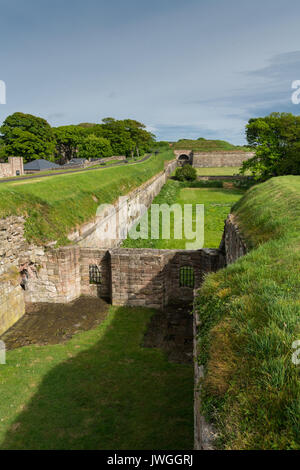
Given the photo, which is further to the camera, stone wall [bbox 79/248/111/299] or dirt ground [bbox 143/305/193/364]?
stone wall [bbox 79/248/111/299]

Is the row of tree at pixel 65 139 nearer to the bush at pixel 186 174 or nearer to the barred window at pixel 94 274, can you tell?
the bush at pixel 186 174

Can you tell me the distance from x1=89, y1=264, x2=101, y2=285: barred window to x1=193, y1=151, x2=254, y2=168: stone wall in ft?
261

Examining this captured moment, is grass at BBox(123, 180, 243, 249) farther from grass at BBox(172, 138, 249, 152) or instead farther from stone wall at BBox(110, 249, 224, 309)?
grass at BBox(172, 138, 249, 152)

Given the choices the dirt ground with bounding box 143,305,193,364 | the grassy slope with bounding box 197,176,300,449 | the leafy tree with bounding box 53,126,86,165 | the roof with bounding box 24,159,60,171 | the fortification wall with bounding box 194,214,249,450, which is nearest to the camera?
the grassy slope with bounding box 197,176,300,449

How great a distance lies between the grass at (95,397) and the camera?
7199 millimetres

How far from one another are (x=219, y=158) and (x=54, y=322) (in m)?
83.2

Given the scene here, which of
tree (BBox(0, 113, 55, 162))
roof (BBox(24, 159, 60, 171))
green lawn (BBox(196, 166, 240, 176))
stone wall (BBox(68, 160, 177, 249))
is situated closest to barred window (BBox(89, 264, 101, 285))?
stone wall (BBox(68, 160, 177, 249))

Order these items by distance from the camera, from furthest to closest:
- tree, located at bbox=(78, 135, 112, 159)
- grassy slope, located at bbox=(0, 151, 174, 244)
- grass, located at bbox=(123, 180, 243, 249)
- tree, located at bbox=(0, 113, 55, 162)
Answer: tree, located at bbox=(78, 135, 112, 159)
tree, located at bbox=(0, 113, 55, 162)
grass, located at bbox=(123, 180, 243, 249)
grassy slope, located at bbox=(0, 151, 174, 244)

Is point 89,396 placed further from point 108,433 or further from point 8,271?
point 8,271

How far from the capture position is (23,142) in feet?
174

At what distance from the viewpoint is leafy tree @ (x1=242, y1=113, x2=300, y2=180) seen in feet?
120

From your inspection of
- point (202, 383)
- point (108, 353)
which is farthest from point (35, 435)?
point (202, 383)

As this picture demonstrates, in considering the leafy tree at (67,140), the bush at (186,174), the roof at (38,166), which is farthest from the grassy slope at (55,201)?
the leafy tree at (67,140)

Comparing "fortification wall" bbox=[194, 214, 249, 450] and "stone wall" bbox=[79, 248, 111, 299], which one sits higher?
"fortification wall" bbox=[194, 214, 249, 450]
